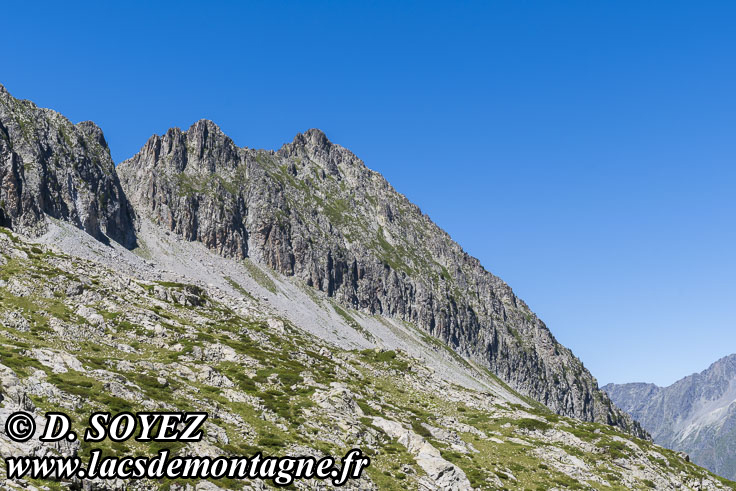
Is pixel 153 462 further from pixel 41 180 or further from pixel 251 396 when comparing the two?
pixel 41 180

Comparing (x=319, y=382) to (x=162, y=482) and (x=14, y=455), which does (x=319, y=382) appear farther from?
(x=14, y=455)

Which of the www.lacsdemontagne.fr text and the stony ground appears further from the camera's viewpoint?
the stony ground

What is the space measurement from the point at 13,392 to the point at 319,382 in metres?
43.7

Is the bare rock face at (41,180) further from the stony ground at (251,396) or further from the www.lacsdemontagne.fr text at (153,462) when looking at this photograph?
the www.lacsdemontagne.fr text at (153,462)

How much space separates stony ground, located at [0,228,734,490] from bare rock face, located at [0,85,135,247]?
57669mm

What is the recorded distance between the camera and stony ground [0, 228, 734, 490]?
4784 centimetres

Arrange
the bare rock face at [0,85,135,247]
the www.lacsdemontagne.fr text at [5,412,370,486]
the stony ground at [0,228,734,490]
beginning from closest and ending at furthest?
the www.lacsdemontagne.fr text at [5,412,370,486] < the stony ground at [0,228,734,490] < the bare rock face at [0,85,135,247]

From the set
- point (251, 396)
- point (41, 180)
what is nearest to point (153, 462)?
point (251, 396)

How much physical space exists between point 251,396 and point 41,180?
14626 cm

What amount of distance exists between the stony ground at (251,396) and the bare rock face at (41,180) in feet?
189

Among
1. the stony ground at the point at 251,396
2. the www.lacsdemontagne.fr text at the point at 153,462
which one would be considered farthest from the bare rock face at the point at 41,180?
the www.lacsdemontagne.fr text at the point at 153,462

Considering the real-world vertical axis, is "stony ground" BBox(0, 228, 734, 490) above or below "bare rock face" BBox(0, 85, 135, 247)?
below

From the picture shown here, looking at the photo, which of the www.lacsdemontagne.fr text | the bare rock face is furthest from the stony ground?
the bare rock face

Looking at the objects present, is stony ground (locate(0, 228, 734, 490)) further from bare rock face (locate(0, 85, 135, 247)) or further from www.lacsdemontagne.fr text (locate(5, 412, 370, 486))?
bare rock face (locate(0, 85, 135, 247))
